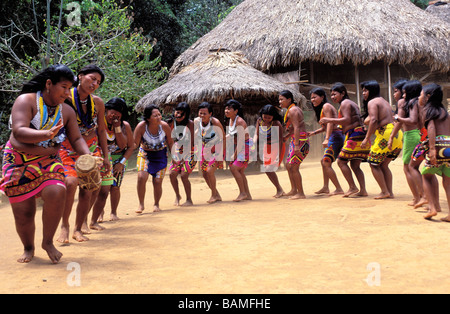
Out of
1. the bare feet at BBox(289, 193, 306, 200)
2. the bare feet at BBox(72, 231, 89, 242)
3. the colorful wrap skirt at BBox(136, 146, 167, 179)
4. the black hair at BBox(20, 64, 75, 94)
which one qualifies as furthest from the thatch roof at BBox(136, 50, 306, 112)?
the black hair at BBox(20, 64, 75, 94)

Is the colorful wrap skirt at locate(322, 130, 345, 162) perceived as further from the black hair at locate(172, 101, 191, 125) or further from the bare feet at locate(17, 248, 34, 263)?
the bare feet at locate(17, 248, 34, 263)

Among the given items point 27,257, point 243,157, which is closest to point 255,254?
point 27,257

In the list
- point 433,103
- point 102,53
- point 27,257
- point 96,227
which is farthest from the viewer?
point 102,53

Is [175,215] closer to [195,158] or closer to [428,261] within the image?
[195,158]

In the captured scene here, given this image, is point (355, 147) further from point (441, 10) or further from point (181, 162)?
point (441, 10)

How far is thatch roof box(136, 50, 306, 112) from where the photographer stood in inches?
463

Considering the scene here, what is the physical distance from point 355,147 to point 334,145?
464 mm

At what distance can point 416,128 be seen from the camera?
554 centimetres

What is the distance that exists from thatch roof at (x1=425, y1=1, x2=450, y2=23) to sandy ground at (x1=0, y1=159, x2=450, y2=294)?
15.6 m

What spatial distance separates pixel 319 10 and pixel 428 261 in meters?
12.6

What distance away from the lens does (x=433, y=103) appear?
4676 mm

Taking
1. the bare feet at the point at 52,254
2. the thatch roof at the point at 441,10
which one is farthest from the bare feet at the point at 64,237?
the thatch roof at the point at 441,10

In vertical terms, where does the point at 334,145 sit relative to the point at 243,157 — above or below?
above

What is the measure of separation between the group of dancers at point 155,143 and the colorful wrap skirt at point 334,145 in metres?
0.02
